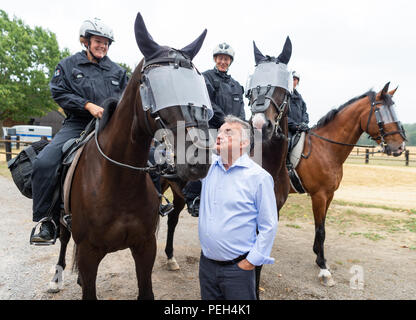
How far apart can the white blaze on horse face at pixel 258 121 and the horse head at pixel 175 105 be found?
1427 mm

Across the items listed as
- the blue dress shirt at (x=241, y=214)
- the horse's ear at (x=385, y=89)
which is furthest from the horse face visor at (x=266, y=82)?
the horse's ear at (x=385, y=89)

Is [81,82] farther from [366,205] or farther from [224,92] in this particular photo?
[366,205]

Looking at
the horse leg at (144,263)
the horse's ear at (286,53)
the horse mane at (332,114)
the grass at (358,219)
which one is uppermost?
the horse's ear at (286,53)

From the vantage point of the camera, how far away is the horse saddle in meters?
5.39

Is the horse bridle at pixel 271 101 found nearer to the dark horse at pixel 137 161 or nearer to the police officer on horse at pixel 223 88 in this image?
the police officer on horse at pixel 223 88

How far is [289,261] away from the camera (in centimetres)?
524

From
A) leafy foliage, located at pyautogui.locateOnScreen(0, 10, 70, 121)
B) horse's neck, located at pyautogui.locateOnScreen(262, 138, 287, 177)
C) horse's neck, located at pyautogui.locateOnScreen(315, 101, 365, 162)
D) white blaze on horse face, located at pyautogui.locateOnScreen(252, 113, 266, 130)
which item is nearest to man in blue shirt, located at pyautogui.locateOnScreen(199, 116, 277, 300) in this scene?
white blaze on horse face, located at pyautogui.locateOnScreen(252, 113, 266, 130)

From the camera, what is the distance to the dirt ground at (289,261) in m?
4.06

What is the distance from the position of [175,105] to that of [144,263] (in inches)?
67.7

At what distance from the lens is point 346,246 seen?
6051 millimetres

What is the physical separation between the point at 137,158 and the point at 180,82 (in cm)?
80

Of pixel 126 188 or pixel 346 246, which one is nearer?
pixel 126 188

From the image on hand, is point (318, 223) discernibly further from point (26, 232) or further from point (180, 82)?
point (26, 232)
